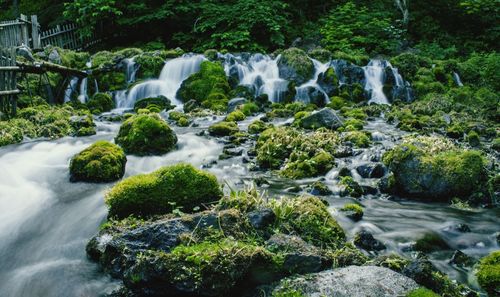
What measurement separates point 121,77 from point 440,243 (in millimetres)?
16609

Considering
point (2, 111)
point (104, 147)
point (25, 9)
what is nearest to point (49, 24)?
point (25, 9)

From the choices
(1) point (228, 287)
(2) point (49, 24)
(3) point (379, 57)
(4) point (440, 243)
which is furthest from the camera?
(2) point (49, 24)

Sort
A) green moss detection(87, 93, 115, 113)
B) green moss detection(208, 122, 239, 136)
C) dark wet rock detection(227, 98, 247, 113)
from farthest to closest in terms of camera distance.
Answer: green moss detection(87, 93, 115, 113) < dark wet rock detection(227, 98, 247, 113) < green moss detection(208, 122, 239, 136)

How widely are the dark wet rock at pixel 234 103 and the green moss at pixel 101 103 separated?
15.8ft

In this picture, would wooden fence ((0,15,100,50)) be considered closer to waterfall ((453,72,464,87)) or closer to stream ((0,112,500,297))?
stream ((0,112,500,297))

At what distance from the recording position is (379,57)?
25703 mm

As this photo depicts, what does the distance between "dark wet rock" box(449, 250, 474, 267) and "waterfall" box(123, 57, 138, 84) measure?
16839 millimetres

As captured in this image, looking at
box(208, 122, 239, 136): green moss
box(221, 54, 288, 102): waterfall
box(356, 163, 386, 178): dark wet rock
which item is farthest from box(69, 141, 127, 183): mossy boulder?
box(221, 54, 288, 102): waterfall

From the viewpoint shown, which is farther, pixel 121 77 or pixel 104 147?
pixel 121 77

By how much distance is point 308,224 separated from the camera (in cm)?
544

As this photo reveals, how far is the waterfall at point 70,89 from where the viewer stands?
18.0m

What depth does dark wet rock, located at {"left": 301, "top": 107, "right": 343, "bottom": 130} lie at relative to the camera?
12203 mm

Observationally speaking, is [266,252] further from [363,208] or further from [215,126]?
[215,126]

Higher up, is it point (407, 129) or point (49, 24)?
point (49, 24)
